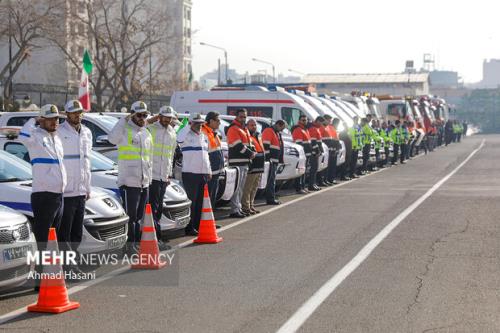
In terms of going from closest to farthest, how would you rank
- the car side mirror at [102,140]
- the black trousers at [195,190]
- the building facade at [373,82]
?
the black trousers at [195,190] → the car side mirror at [102,140] → the building facade at [373,82]

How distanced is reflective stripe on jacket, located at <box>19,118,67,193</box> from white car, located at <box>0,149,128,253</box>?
0.70 metres

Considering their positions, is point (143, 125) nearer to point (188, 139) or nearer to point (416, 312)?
point (188, 139)

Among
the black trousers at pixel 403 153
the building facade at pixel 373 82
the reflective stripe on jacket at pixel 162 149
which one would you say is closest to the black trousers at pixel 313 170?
the reflective stripe on jacket at pixel 162 149

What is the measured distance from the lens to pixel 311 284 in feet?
31.1

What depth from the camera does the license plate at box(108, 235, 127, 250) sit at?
34.1 ft

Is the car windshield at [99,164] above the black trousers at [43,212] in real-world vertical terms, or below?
above

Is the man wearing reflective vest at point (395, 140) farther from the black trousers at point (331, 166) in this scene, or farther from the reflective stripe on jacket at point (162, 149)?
the reflective stripe on jacket at point (162, 149)

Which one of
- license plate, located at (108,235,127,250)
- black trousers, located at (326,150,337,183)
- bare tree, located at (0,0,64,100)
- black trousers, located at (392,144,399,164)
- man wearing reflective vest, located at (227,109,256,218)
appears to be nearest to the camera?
license plate, located at (108,235,127,250)

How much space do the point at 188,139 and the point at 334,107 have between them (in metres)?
15.9

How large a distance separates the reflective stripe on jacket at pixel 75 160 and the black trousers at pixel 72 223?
0.28 feet

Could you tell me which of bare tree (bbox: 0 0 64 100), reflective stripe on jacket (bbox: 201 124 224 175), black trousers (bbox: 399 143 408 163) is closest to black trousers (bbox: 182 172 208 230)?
reflective stripe on jacket (bbox: 201 124 224 175)

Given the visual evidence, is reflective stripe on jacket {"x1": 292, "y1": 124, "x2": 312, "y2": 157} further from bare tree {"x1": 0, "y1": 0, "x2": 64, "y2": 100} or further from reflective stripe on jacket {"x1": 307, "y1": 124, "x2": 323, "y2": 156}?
bare tree {"x1": 0, "y1": 0, "x2": 64, "y2": 100}

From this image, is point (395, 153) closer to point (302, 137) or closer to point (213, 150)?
point (302, 137)

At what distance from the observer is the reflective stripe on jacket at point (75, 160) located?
9.79m
